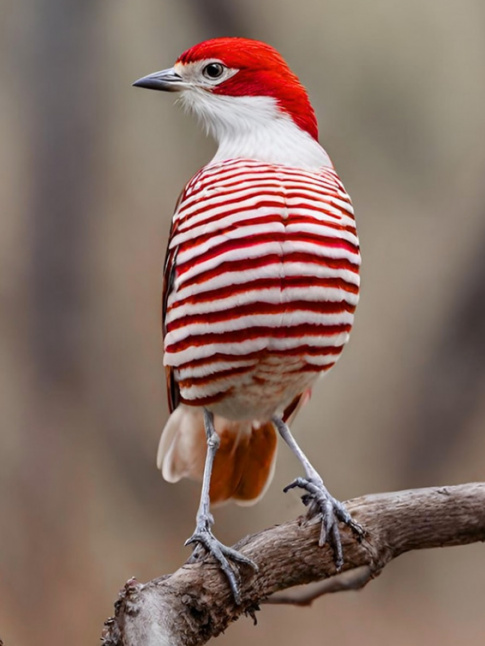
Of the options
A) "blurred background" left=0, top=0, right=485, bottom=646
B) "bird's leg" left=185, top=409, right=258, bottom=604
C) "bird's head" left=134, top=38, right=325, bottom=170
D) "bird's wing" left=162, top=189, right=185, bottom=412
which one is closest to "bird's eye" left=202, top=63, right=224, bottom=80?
"bird's head" left=134, top=38, right=325, bottom=170

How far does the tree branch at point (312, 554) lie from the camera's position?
92 cm

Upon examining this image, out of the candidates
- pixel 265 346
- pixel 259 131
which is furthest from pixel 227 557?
pixel 259 131

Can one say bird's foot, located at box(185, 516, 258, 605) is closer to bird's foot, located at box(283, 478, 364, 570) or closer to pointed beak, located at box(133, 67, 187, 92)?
bird's foot, located at box(283, 478, 364, 570)

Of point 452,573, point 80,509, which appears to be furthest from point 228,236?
point 452,573

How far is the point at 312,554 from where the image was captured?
1.02 m

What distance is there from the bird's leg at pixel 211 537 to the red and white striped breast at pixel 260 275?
0.11 meters

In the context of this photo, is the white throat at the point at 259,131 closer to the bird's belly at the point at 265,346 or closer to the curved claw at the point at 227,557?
the bird's belly at the point at 265,346

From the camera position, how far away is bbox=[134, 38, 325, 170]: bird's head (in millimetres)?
1011

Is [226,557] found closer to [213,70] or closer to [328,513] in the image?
[328,513]

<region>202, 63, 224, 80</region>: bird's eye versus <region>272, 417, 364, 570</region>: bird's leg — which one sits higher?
<region>202, 63, 224, 80</region>: bird's eye

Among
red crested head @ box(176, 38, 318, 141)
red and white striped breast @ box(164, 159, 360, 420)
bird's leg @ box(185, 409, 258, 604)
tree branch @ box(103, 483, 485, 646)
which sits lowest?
tree branch @ box(103, 483, 485, 646)

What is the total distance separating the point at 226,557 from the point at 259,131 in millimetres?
466

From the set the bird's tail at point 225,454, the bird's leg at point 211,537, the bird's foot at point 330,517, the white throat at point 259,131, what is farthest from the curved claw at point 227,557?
the white throat at point 259,131

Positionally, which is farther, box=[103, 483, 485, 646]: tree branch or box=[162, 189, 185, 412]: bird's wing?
box=[162, 189, 185, 412]: bird's wing
